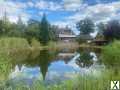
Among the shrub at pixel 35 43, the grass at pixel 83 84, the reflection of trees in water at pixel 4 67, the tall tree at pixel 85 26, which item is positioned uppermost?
the tall tree at pixel 85 26

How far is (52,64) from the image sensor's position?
4977mm

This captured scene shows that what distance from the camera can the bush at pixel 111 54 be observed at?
189 inches

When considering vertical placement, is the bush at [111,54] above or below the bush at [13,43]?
below

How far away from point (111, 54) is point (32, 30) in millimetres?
1170

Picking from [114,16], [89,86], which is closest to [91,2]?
[114,16]

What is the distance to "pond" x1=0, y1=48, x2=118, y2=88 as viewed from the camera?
4.82 metres

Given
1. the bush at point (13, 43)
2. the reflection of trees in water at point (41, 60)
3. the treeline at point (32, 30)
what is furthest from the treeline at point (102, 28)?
the bush at point (13, 43)

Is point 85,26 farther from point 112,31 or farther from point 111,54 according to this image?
point 111,54

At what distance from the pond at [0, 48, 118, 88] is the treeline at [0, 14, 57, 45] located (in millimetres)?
214

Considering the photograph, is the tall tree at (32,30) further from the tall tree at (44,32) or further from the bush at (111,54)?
the bush at (111,54)

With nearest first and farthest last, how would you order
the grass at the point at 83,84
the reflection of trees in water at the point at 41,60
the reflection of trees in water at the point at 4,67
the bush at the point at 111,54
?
the grass at the point at 83,84 < the reflection of trees in water at the point at 4,67 < the bush at the point at 111,54 < the reflection of trees in water at the point at 41,60

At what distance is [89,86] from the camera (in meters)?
Answer: 4.26

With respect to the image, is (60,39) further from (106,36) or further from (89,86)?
(89,86)

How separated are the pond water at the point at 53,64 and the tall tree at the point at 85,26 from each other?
0.90 ft
